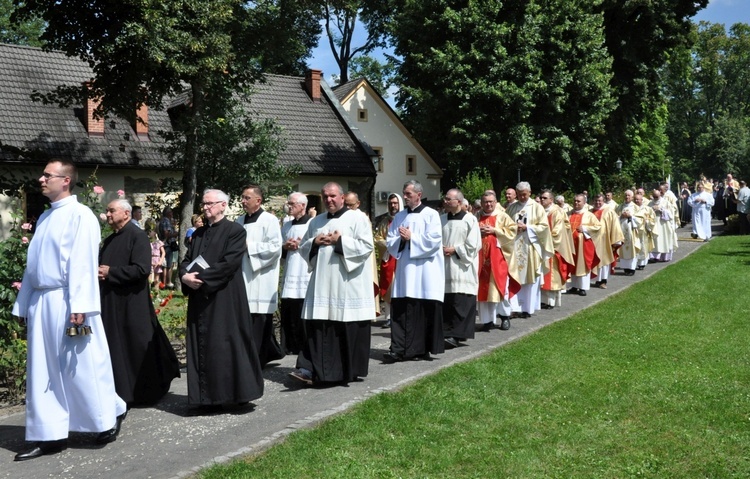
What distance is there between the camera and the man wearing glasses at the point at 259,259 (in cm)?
890

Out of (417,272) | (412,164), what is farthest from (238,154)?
(412,164)

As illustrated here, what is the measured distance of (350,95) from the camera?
38.0 m

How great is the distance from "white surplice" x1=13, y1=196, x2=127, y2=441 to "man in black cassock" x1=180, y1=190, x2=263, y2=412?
0.97 metres

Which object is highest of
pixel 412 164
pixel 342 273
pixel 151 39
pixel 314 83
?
pixel 314 83

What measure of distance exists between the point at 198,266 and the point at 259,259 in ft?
6.27

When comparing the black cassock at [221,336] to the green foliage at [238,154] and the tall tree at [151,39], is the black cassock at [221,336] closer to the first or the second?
the tall tree at [151,39]

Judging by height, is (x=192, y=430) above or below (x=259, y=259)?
below

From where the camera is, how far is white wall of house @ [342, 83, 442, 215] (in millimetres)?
→ 38656

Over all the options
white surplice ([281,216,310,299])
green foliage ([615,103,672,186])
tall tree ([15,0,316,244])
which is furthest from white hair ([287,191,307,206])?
green foliage ([615,103,672,186])

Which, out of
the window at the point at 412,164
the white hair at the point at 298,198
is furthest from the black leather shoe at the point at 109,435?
the window at the point at 412,164

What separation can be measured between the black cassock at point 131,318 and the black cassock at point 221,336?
1.61ft

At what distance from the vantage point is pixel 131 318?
24.2 feet

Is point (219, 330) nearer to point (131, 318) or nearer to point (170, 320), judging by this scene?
point (131, 318)

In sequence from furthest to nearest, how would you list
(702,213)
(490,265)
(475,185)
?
(475,185), (702,213), (490,265)
